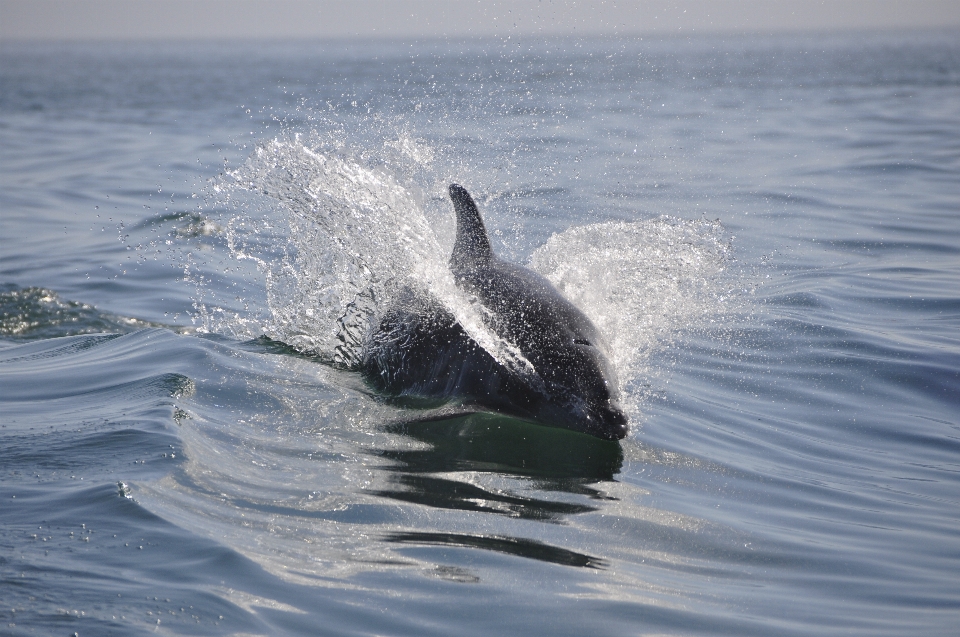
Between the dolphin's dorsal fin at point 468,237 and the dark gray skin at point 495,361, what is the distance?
0.03ft

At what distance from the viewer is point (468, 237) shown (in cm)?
722

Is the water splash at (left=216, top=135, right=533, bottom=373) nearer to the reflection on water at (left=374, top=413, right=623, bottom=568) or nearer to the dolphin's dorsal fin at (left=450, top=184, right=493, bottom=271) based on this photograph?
the dolphin's dorsal fin at (left=450, top=184, right=493, bottom=271)

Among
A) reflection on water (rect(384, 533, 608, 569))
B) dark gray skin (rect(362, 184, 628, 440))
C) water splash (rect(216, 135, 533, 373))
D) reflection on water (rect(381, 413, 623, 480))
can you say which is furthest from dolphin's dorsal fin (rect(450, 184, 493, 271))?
reflection on water (rect(384, 533, 608, 569))

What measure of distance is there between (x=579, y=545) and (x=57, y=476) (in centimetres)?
270

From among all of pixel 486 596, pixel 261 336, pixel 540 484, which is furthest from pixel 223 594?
pixel 261 336

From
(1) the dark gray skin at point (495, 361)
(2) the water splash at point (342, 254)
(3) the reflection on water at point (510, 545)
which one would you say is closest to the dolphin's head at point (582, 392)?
(1) the dark gray skin at point (495, 361)

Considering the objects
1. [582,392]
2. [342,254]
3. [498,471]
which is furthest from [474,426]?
[342,254]

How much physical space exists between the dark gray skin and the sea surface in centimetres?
17

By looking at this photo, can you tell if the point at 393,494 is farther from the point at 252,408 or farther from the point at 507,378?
the point at 252,408

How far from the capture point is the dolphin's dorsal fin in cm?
698

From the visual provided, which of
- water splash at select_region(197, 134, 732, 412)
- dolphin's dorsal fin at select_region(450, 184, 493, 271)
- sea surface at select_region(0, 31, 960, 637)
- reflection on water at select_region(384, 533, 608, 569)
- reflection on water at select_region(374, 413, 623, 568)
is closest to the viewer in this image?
sea surface at select_region(0, 31, 960, 637)

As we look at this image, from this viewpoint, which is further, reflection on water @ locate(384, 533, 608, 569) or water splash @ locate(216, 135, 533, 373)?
water splash @ locate(216, 135, 533, 373)

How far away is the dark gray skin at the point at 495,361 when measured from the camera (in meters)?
5.78

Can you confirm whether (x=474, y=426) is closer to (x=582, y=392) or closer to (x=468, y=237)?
(x=582, y=392)
